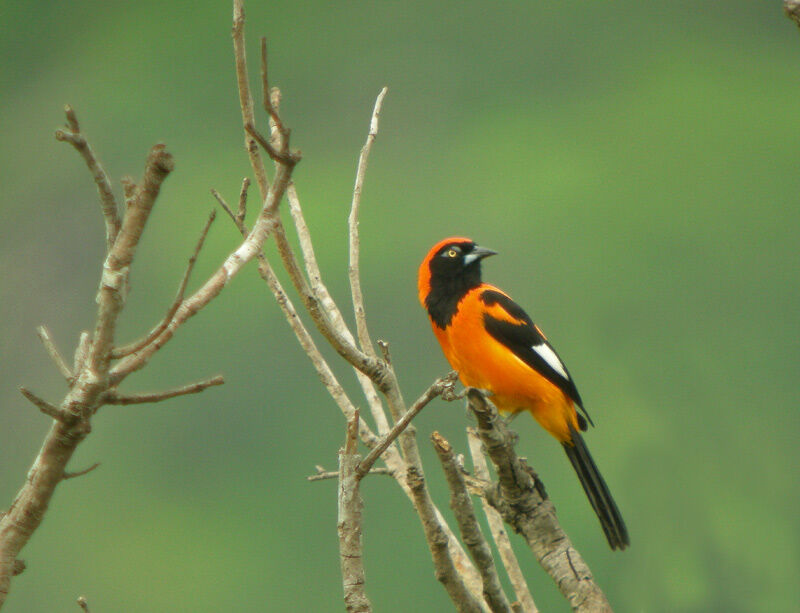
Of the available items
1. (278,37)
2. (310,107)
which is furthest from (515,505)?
(278,37)

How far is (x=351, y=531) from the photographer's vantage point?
4.53 ft

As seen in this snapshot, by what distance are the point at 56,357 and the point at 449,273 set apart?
235 cm

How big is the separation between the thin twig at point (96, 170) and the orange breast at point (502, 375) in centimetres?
223

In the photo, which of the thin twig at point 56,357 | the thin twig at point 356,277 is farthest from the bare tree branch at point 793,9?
the thin twig at point 56,357

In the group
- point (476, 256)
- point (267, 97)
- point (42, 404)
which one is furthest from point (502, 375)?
point (42, 404)

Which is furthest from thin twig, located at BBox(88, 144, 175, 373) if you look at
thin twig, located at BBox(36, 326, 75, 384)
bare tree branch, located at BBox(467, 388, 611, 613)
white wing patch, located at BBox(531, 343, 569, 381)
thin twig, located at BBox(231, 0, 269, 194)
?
white wing patch, located at BBox(531, 343, 569, 381)

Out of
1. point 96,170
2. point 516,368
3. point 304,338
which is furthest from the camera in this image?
point 516,368

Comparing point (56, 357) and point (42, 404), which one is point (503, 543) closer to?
point (56, 357)

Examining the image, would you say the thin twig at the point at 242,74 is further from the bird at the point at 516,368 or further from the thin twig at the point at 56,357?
the bird at the point at 516,368

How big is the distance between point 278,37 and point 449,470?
690cm

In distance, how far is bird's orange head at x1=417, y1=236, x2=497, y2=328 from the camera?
3391mm

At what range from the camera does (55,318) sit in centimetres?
632

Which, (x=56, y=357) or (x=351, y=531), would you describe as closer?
(x=56, y=357)

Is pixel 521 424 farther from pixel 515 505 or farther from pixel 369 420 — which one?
pixel 515 505
